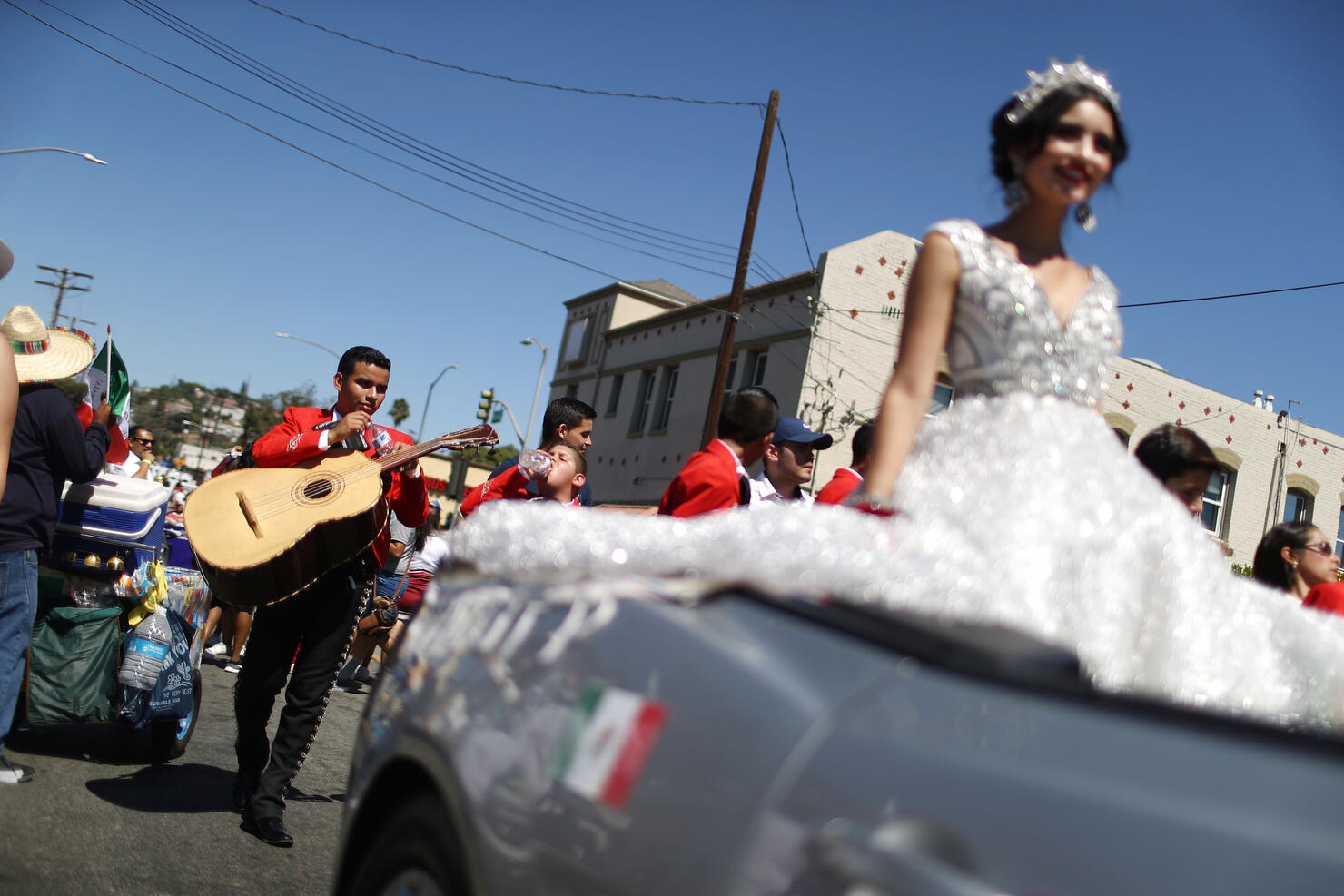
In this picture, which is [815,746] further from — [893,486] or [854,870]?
[893,486]

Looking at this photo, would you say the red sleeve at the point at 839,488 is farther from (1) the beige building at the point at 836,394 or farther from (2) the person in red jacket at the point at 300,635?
(1) the beige building at the point at 836,394

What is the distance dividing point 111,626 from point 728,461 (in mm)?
3377

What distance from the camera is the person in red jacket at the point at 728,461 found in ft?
11.9

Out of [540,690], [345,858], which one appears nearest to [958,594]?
[540,690]

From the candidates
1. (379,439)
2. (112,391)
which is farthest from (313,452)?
(112,391)

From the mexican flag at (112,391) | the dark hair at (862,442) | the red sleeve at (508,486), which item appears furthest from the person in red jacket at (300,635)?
the dark hair at (862,442)

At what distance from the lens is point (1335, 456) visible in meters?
24.5

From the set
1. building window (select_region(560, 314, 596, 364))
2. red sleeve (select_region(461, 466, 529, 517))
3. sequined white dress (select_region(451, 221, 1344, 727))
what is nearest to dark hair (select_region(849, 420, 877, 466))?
red sleeve (select_region(461, 466, 529, 517))

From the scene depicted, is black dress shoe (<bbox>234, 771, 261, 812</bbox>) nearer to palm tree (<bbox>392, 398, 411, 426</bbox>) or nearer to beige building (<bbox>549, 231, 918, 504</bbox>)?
beige building (<bbox>549, 231, 918, 504</bbox>)

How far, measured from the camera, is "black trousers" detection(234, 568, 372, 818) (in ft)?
15.2

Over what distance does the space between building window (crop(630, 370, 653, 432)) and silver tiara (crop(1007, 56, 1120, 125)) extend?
25.2 m

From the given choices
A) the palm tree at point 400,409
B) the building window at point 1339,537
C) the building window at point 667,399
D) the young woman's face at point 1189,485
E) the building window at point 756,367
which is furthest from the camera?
the palm tree at point 400,409

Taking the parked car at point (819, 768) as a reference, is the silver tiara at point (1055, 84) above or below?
above

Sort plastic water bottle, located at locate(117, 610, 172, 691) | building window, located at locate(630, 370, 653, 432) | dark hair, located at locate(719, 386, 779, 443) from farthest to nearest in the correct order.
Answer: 1. building window, located at locate(630, 370, 653, 432)
2. plastic water bottle, located at locate(117, 610, 172, 691)
3. dark hair, located at locate(719, 386, 779, 443)
